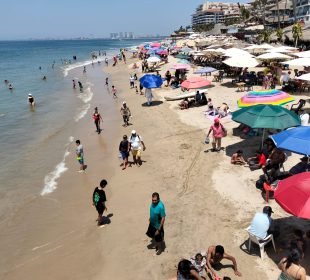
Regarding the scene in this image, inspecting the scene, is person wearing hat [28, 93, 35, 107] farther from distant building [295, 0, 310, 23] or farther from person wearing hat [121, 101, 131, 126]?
distant building [295, 0, 310, 23]

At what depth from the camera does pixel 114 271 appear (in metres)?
7.27

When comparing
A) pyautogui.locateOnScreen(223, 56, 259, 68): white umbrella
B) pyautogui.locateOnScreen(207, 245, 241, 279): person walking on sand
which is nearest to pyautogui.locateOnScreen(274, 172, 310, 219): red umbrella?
pyautogui.locateOnScreen(207, 245, 241, 279): person walking on sand

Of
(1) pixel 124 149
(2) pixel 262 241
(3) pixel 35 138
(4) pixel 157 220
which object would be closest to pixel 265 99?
(1) pixel 124 149

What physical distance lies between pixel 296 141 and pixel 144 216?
427cm

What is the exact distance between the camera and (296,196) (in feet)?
20.2

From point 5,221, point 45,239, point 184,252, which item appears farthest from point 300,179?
point 5,221

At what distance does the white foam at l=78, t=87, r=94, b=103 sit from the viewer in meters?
27.6

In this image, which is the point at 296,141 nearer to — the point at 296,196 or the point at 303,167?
the point at 303,167

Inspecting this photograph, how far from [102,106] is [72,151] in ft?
30.8

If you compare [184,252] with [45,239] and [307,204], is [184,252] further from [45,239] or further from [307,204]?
[45,239]

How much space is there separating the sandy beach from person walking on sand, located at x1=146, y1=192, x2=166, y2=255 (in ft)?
1.33

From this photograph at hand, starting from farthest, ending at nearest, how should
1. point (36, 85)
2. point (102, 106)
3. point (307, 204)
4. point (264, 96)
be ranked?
point (36, 85) < point (102, 106) < point (264, 96) < point (307, 204)

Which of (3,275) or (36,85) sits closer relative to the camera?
(3,275)

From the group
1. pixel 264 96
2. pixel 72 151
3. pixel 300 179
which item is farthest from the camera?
pixel 72 151
